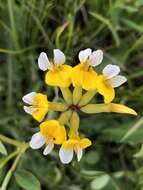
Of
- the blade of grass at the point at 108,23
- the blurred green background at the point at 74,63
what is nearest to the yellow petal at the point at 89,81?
the blurred green background at the point at 74,63

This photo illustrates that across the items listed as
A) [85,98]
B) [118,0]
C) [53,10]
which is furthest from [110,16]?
[85,98]

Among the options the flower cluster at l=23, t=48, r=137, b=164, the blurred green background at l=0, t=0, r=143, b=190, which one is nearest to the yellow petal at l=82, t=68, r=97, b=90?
the flower cluster at l=23, t=48, r=137, b=164

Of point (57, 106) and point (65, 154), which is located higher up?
point (57, 106)

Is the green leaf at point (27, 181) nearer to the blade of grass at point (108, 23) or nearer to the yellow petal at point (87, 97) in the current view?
the yellow petal at point (87, 97)

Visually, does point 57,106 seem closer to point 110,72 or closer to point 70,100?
point 70,100

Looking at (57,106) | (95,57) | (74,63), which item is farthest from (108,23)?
(57,106)

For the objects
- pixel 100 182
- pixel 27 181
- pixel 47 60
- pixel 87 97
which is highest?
pixel 47 60

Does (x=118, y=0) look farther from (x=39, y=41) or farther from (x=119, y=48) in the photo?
(x=39, y=41)

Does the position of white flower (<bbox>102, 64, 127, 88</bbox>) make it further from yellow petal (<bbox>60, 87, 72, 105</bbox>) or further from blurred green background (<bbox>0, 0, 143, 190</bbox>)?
blurred green background (<bbox>0, 0, 143, 190</bbox>)
